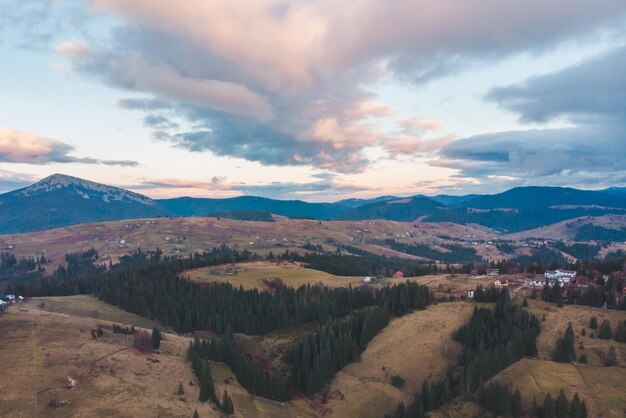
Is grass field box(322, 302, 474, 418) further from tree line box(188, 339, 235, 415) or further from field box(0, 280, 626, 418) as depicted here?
tree line box(188, 339, 235, 415)

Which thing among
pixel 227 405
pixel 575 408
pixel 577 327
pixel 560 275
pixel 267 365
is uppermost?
pixel 560 275

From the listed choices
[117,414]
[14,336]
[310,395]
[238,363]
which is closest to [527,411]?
[310,395]

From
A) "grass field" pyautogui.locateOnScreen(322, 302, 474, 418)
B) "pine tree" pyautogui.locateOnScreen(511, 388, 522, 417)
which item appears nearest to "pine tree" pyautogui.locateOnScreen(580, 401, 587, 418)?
"pine tree" pyautogui.locateOnScreen(511, 388, 522, 417)

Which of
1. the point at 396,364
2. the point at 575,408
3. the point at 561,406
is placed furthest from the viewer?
the point at 396,364

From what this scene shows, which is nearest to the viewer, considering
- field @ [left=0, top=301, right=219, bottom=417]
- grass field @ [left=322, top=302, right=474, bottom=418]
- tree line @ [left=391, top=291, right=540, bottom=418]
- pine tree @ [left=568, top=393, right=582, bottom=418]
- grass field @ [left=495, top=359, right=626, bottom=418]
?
field @ [left=0, top=301, right=219, bottom=417]

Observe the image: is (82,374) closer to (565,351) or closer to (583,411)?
(583,411)

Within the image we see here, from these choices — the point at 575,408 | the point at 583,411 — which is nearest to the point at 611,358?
the point at 583,411

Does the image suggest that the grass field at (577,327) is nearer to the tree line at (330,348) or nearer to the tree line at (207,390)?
the tree line at (330,348)

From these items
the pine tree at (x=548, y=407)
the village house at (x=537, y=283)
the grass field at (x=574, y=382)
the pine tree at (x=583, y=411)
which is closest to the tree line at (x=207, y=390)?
the grass field at (x=574, y=382)
